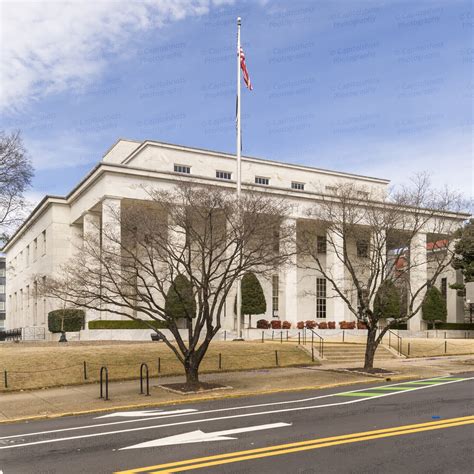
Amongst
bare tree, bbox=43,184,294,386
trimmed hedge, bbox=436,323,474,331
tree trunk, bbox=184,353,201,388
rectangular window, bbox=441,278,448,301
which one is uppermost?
bare tree, bbox=43,184,294,386

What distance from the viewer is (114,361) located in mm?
25516

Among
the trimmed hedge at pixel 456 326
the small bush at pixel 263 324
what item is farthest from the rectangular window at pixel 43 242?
the trimmed hedge at pixel 456 326

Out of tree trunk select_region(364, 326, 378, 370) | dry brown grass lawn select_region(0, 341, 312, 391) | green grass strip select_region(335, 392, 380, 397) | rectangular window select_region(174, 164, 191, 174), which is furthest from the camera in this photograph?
rectangular window select_region(174, 164, 191, 174)

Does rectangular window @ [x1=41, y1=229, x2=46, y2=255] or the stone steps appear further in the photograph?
rectangular window @ [x1=41, y1=229, x2=46, y2=255]

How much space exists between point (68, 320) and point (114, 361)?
58.8 feet

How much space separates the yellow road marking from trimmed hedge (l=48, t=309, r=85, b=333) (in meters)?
31.2

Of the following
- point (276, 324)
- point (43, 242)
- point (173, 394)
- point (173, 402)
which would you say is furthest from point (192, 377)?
point (43, 242)

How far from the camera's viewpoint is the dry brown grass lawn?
22.7m

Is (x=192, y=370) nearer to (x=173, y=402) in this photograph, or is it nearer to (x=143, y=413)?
(x=173, y=402)

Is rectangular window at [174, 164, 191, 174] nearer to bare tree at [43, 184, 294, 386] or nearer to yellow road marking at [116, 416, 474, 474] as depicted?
bare tree at [43, 184, 294, 386]

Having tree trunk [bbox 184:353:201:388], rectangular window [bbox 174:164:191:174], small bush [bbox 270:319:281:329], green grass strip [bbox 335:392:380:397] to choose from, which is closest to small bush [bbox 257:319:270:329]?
small bush [bbox 270:319:281:329]

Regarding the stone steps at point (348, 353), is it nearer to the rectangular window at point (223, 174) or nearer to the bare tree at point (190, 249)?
the bare tree at point (190, 249)

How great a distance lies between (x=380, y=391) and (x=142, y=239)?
974 cm

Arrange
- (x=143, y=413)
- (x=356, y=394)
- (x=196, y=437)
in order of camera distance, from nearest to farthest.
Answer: (x=196, y=437)
(x=143, y=413)
(x=356, y=394)
